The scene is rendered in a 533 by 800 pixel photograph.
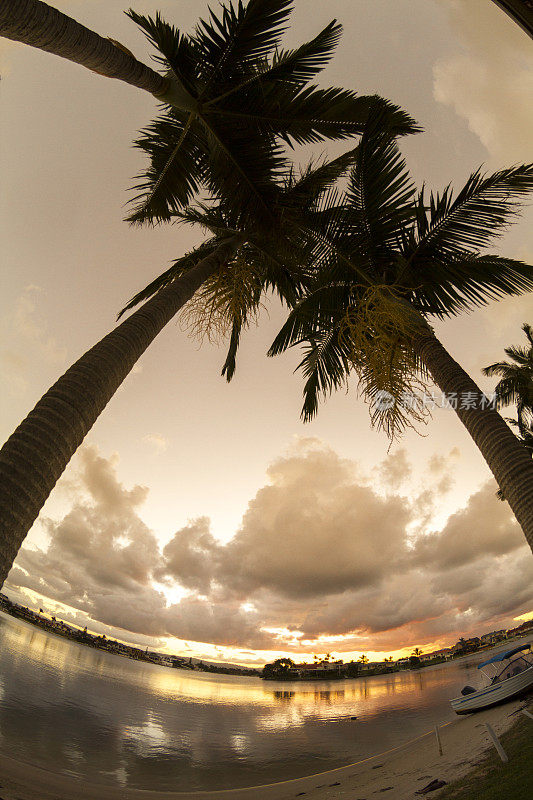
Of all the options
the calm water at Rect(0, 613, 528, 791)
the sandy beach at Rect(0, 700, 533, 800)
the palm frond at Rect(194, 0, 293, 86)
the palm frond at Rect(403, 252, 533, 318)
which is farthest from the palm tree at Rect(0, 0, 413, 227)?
the calm water at Rect(0, 613, 528, 791)

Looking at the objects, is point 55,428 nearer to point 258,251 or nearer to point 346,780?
point 258,251

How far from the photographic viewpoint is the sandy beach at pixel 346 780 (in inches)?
431

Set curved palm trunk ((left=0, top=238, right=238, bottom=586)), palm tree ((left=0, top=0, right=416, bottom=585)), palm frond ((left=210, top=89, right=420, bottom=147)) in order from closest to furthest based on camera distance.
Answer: curved palm trunk ((left=0, top=238, right=238, bottom=586)), palm tree ((left=0, top=0, right=416, bottom=585)), palm frond ((left=210, top=89, right=420, bottom=147))

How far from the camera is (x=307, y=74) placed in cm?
528

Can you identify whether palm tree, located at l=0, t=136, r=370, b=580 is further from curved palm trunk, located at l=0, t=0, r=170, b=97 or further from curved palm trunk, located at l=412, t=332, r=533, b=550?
curved palm trunk, located at l=412, t=332, r=533, b=550

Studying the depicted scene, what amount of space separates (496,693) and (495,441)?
2144 cm

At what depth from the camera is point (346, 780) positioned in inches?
598

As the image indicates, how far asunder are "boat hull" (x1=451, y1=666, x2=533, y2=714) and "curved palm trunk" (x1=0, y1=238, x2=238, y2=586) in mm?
22012

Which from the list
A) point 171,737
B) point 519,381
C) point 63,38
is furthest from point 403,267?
point 171,737

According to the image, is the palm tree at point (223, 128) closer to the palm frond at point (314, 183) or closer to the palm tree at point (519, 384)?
the palm frond at point (314, 183)

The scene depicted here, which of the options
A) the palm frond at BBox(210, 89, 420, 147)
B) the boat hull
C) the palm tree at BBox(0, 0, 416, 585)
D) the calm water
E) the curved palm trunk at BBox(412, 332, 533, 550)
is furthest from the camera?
the calm water

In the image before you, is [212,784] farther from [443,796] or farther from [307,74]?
[307,74]

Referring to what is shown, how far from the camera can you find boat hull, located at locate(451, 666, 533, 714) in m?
16.0

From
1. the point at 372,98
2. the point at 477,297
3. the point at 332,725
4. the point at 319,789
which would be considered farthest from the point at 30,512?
the point at 332,725
